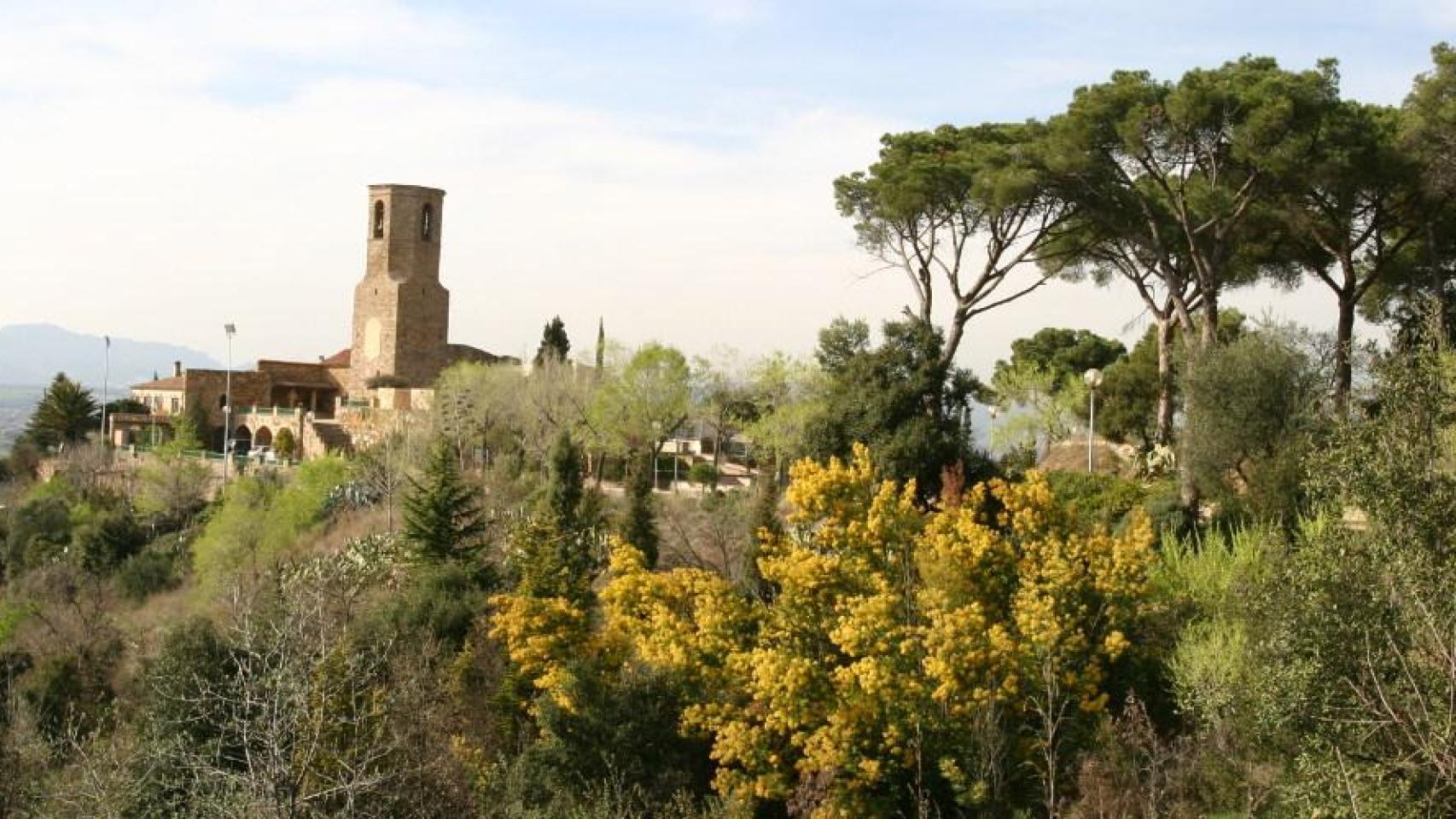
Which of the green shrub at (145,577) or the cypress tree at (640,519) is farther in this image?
the green shrub at (145,577)

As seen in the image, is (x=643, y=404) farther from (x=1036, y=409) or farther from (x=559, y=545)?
(x=559, y=545)

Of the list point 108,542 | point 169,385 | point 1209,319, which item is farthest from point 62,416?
point 1209,319

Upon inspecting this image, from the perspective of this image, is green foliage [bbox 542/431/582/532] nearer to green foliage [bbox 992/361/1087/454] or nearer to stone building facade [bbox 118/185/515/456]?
green foliage [bbox 992/361/1087/454]

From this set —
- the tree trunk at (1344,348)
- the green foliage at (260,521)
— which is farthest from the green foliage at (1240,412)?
the green foliage at (260,521)

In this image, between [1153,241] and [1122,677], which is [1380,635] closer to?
[1122,677]

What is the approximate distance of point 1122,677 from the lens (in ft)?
57.4

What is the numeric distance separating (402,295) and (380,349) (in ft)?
6.84

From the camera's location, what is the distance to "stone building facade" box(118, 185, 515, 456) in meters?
58.5

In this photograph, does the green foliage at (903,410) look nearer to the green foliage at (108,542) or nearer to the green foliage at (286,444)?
the green foliage at (108,542)

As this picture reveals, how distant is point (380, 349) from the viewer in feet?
193

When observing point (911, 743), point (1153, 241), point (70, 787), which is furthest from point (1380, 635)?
point (1153, 241)

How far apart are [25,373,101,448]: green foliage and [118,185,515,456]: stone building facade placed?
2878 millimetres

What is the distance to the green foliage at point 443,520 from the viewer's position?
27875 millimetres

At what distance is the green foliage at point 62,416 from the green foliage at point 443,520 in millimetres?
37256
